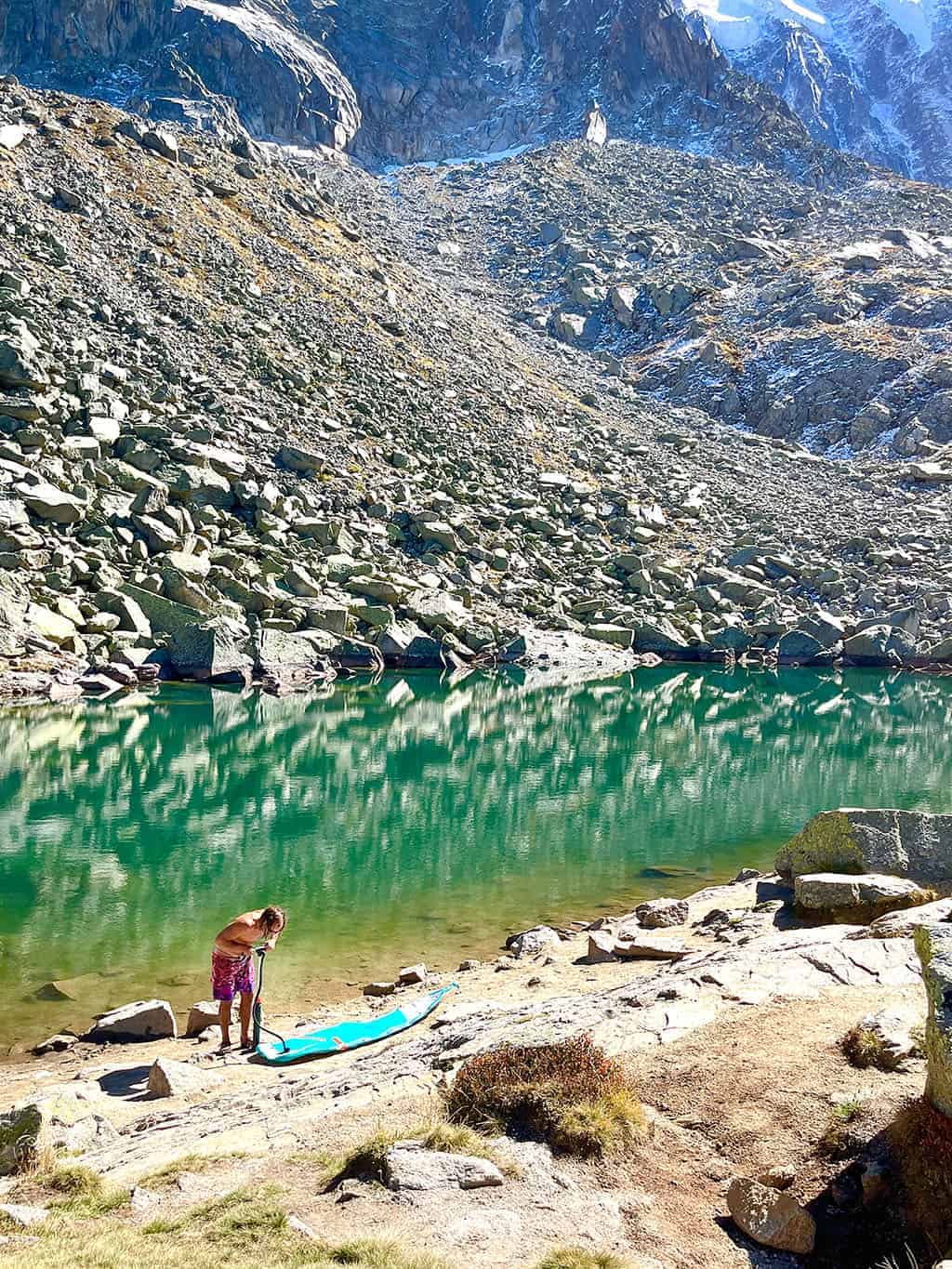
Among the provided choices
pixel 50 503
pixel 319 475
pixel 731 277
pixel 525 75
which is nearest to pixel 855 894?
pixel 50 503

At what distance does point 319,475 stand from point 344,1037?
43314 mm

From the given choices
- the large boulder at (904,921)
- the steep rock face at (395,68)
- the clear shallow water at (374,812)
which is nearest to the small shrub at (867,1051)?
the large boulder at (904,921)

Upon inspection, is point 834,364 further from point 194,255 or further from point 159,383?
point 159,383

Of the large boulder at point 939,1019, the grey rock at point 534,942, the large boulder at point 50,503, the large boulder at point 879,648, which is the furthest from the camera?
the large boulder at point 879,648

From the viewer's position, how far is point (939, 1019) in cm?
658

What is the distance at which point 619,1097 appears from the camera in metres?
7.53

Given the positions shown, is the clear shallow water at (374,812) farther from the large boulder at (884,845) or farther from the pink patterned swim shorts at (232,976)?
the large boulder at (884,845)

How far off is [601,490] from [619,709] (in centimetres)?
2566

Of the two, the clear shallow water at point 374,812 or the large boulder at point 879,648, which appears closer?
the clear shallow water at point 374,812

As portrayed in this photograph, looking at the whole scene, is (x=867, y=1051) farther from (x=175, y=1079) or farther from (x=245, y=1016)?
(x=245, y=1016)

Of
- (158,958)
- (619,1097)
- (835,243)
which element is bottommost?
(158,958)

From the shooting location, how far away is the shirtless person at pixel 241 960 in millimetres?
11055

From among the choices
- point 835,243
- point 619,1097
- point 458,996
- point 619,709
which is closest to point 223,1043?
point 458,996

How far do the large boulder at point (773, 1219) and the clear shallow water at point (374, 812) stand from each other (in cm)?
763
